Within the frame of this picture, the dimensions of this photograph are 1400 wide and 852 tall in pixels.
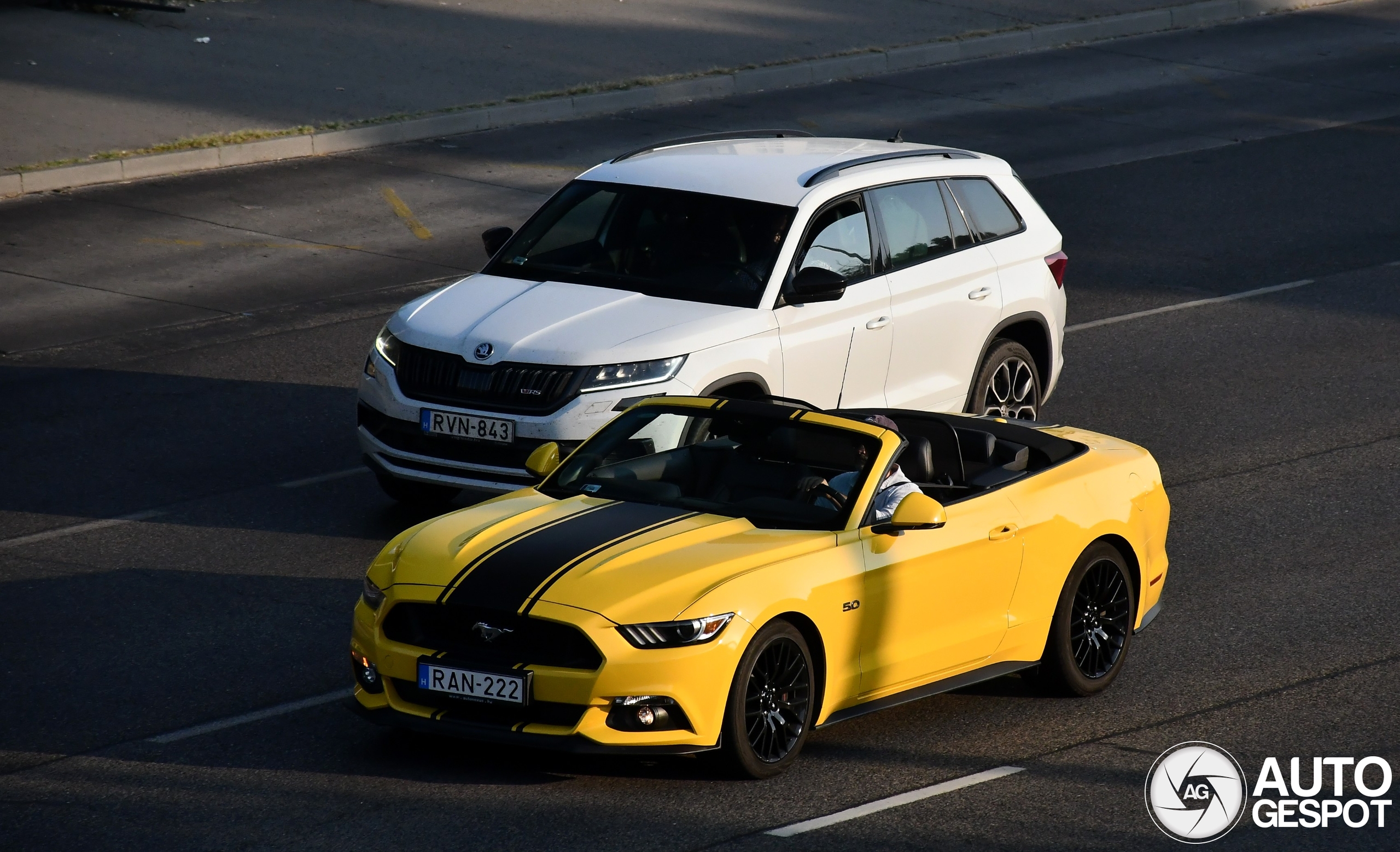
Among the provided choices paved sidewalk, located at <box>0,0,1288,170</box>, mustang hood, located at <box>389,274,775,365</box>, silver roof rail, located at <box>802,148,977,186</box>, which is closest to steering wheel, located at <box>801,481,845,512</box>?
mustang hood, located at <box>389,274,775,365</box>

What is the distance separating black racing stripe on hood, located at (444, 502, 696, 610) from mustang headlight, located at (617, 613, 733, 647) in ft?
1.27

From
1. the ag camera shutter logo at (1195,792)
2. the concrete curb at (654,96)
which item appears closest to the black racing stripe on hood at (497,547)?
the ag camera shutter logo at (1195,792)

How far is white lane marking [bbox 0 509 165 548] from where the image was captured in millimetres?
10172

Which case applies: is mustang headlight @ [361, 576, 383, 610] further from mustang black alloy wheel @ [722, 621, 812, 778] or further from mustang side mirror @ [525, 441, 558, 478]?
mustang black alloy wheel @ [722, 621, 812, 778]

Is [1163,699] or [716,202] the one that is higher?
[716,202]

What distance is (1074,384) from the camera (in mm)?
13953

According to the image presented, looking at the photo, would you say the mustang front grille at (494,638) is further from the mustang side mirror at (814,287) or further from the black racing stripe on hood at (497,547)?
the mustang side mirror at (814,287)

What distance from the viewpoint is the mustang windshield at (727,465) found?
770cm

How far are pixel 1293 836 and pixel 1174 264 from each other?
11139mm

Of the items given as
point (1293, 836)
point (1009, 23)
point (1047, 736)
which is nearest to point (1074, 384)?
point (1047, 736)

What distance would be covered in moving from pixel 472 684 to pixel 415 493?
3809 mm

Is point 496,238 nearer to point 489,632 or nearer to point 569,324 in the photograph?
point 569,324

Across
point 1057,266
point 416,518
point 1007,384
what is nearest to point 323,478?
point 416,518

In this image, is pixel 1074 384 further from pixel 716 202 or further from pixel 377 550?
pixel 377 550
